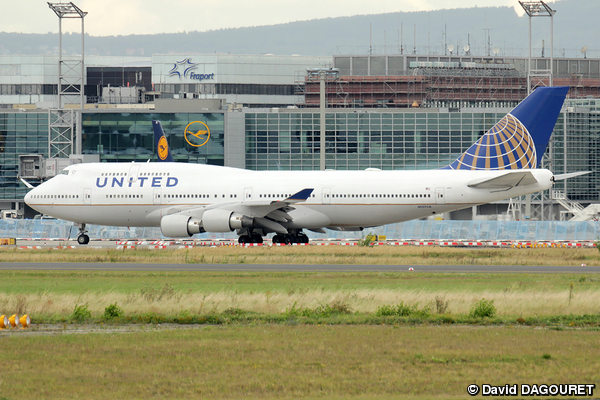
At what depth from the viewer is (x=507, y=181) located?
4131 cm

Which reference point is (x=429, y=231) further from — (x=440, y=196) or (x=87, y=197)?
(x=87, y=197)

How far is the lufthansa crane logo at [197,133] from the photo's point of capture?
83.8m

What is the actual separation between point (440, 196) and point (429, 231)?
14.2 m

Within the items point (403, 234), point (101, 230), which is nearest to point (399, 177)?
point (403, 234)

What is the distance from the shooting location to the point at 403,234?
56.7 meters

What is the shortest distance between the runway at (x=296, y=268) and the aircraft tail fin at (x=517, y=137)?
46.1 feet

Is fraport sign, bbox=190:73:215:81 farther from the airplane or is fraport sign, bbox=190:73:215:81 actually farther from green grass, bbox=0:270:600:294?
green grass, bbox=0:270:600:294

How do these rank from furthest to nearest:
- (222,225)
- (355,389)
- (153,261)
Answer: (222,225) → (153,261) → (355,389)

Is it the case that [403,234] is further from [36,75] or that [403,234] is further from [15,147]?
[36,75]

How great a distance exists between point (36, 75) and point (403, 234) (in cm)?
11243

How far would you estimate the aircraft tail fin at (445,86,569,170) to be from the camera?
4475cm

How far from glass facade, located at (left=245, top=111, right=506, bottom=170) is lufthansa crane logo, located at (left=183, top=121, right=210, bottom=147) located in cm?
788

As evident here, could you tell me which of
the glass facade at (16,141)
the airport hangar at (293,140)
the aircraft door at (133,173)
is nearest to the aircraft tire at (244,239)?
the aircraft door at (133,173)

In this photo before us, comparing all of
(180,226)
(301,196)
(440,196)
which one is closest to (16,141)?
(180,226)
